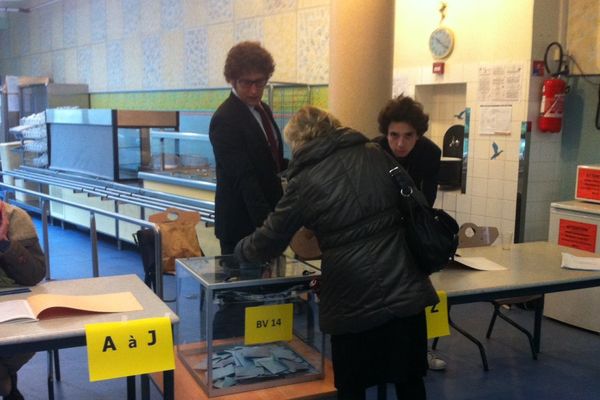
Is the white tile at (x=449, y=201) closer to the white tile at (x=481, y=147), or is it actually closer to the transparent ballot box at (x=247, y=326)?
the white tile at (x=481, y=147)

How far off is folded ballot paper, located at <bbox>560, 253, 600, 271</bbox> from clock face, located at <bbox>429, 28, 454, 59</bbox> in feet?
8.80

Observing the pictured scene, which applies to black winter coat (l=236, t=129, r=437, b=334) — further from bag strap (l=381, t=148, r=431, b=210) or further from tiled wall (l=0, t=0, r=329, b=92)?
tiled wall (l=0, t=0, r=329, b=92)

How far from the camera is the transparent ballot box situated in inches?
87.9

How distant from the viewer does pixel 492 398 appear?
3471 millimetres

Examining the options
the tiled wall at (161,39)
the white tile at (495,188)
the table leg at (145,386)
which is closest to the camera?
the table leg at (145,386)

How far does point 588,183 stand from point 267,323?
3174mm

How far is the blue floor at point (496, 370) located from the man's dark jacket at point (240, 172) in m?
1.13

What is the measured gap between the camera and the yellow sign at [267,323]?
7.37 ft

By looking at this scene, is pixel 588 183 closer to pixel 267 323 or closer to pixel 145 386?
pixel 267 323

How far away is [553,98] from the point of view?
15.8 feet

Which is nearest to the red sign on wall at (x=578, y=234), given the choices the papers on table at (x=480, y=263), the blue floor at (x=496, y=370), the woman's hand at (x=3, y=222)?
the blue floor at (x=496, y=370)

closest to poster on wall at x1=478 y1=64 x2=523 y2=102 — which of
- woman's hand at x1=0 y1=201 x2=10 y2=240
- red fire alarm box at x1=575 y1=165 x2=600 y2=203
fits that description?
red fire alarm box at x1=575 y1=165 x2=600 y2=203

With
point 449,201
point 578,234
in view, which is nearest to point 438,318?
point 578,234

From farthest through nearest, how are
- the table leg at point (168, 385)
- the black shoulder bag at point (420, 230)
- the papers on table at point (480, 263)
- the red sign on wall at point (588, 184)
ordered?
the red sign on wall at point (588, 184)
the papers on table at point (480, 263)
the black shoulder bag at point (420, 230)
the table leg at point (168, 385)
